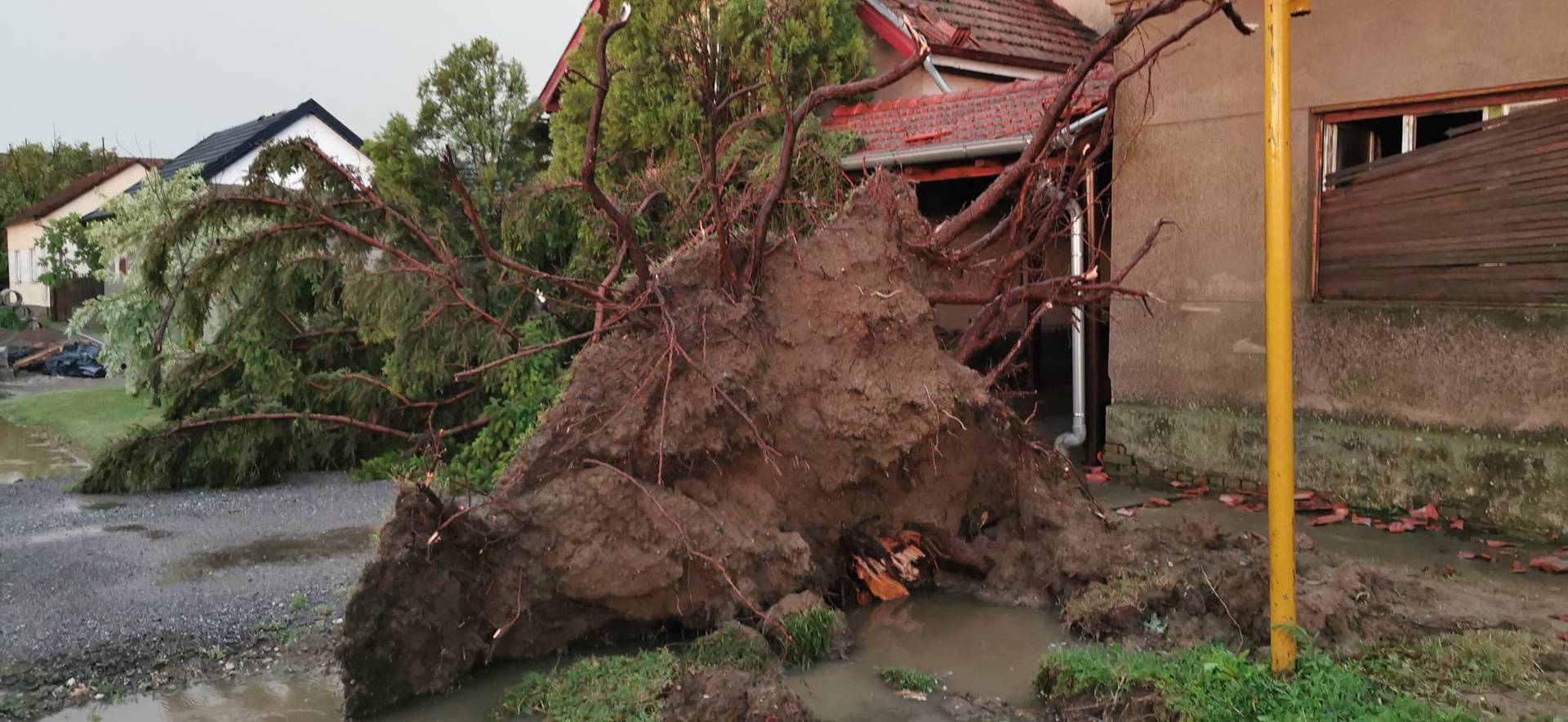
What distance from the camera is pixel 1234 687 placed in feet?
12.9

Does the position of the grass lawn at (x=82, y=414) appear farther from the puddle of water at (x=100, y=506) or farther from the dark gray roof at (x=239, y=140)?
the dark gray roof at (x=239, y=140)

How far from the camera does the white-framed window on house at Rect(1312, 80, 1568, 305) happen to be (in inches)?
248

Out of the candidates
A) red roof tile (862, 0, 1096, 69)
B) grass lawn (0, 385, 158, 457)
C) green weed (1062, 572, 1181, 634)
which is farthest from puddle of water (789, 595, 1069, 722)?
grass lawn (0, 385, 158, 457)

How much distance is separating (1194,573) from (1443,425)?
9.11 ft

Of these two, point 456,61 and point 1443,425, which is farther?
point 456,61

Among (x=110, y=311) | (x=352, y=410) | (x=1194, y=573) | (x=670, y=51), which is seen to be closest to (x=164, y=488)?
(x=352, y=410)

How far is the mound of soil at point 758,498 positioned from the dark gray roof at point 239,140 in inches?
877

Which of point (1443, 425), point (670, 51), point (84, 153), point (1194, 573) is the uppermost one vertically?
point (84, 153)

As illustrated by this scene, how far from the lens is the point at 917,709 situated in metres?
4.33

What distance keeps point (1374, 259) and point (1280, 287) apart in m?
3.90

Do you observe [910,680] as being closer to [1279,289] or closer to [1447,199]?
[1279,289]

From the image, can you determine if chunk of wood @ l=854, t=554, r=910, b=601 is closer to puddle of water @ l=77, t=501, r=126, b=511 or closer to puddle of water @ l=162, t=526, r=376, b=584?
puddle of water @ l=162, t=526, r=376, b=584

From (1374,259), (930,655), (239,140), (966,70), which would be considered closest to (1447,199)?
(1374,259)

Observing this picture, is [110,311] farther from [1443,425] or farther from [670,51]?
[1443,425]
